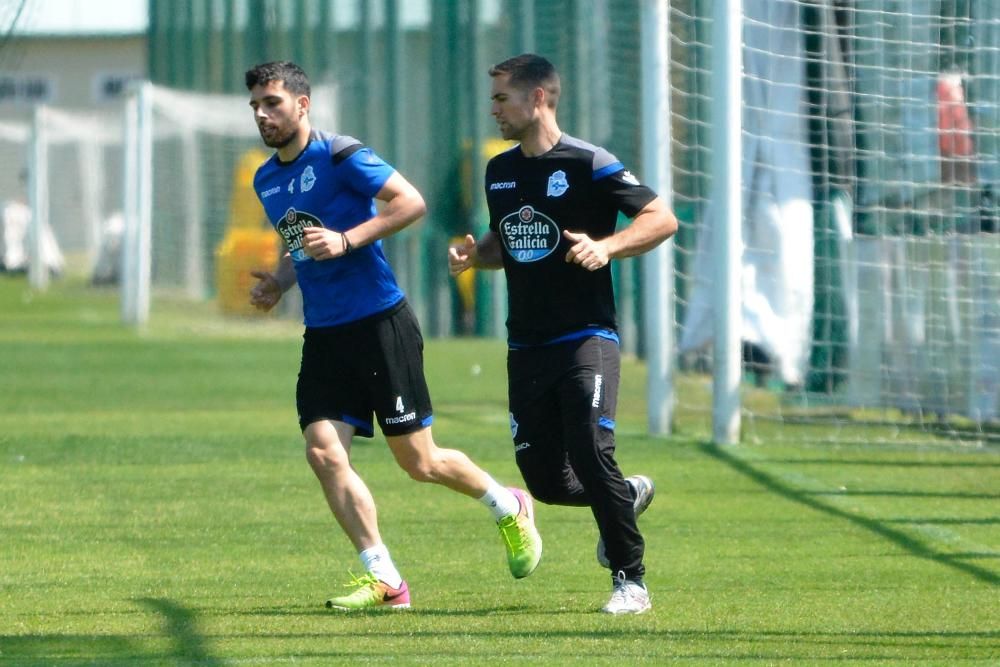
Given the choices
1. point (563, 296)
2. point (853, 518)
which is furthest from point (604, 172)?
point (853, 518)

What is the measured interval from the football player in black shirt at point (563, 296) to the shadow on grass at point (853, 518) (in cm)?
161

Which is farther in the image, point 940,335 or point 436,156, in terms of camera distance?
point 436,156

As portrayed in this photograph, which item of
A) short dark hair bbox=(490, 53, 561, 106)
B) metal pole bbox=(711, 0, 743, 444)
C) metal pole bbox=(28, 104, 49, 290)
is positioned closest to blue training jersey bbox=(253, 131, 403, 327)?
short dark hair bbox=(490, 53, 561, 106)

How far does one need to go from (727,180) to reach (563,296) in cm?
513

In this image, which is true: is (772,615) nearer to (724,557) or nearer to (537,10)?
(724,557)

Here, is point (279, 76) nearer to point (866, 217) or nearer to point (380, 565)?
point (380, 565)

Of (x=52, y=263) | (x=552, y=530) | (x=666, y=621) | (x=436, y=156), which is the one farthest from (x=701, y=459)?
(x=52, y=263)

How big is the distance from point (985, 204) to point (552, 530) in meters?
4.81

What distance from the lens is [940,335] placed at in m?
12.5

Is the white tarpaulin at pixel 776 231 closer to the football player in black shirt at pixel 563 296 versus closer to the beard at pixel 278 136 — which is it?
the football player in black shirt at pixel 563 296

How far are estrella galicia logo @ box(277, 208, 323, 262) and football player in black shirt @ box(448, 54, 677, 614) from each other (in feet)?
2.24

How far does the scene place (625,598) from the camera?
255 inches

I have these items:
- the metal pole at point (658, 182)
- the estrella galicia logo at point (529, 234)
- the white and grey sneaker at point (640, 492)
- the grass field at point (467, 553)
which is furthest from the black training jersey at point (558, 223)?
the metal pole at point (658, 182)

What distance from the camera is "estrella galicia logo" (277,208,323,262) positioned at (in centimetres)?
690
